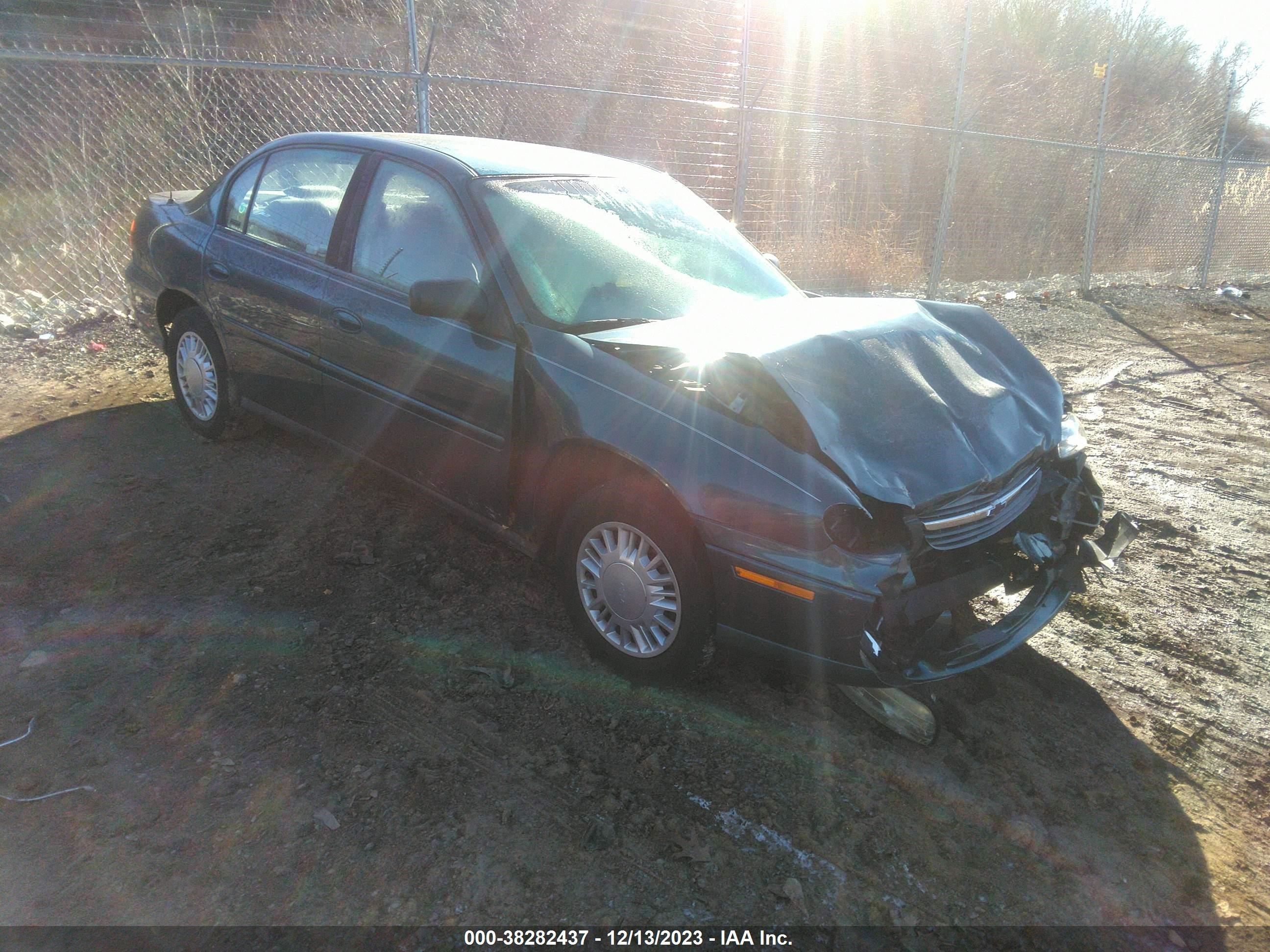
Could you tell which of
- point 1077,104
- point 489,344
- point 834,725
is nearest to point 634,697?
point 834,725

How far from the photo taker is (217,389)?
481cm

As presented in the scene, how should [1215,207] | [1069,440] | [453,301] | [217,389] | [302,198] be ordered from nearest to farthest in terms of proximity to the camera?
[453,301]
[1069,440]
[302,198]
[217,389]
[1215,207]

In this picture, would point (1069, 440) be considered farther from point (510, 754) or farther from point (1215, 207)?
point (1215, 207)

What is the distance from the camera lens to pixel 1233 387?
8.09 m

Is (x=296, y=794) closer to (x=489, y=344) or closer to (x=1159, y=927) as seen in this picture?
(x=489, y=344)

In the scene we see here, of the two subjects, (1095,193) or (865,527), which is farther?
(1095,193)

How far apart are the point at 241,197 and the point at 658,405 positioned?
291 centimetres

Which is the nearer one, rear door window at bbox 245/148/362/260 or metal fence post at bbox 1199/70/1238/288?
rear door window at bbox 245/148/362/260

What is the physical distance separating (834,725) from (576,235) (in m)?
2.10

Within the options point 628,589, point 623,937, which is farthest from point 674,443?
point 623,937

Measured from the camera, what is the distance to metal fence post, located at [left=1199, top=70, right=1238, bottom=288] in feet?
44.3

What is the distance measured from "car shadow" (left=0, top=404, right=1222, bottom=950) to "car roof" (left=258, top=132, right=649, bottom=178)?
1623mm

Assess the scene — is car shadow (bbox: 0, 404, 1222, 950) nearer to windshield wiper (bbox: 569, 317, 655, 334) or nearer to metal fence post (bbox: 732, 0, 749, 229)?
windshield wiper (bbox: 569, 317, 655, 334)

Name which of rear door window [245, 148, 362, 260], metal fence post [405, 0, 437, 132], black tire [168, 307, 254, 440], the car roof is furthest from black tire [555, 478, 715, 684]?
metal fence post [405, 0, 437, 132]
